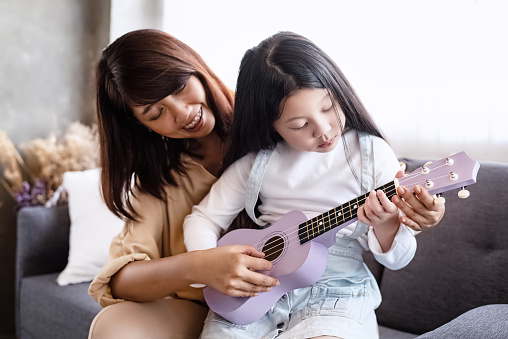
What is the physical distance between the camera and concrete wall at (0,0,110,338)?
309 centimetres

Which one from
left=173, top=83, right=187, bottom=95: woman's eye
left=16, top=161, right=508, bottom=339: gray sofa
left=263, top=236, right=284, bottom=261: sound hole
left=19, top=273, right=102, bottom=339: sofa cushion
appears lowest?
left=19, top=273, right=102, bottom=339: sofa cushion

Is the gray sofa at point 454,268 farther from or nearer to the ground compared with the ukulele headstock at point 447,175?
nearer to the ground

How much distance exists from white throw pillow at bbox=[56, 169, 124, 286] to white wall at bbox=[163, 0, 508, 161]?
1.19 m

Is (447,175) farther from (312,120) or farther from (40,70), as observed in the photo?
(40,70)

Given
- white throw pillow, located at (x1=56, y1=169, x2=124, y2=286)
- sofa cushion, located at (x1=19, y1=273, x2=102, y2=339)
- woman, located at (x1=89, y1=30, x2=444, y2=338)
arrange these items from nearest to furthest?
woman, located at (x1=89, y1=30, x2=444, y2=338)
sofa cushion, located at (x1=19, y1=273, x2=102, y2=339)
white throw pillow, located at (x1=56, y1=169, x2=124, y2=286)

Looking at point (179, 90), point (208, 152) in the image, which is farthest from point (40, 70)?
point (179, 90)

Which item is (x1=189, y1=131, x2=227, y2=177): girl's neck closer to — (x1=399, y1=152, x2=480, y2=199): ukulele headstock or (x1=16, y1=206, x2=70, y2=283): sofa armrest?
(x1=399, y1=152, x2=480, y2=199): ukulele headstock

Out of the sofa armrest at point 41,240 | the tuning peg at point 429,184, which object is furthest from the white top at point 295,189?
the sofa armrest at point 41,240

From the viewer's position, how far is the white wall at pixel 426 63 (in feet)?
6.03

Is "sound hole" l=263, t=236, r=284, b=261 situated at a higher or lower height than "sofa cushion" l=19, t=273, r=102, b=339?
higher

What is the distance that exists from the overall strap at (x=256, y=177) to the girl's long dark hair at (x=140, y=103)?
0.21m

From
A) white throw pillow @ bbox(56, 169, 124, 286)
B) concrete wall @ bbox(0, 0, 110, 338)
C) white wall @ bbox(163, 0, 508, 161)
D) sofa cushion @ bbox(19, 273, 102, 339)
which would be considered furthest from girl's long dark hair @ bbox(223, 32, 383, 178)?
concrete wall @ bbox(0, 0, 110, 338)

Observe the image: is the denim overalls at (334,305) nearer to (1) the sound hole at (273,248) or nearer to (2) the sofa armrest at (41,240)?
(1) the sound hole at (273,248)

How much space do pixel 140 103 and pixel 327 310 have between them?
2.22 feet
